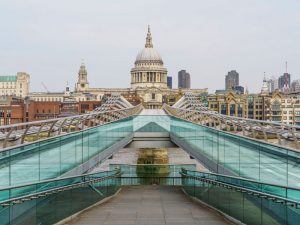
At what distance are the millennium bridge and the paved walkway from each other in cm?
2

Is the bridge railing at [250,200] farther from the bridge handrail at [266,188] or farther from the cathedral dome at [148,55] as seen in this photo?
the cathedral dome at [148,55]

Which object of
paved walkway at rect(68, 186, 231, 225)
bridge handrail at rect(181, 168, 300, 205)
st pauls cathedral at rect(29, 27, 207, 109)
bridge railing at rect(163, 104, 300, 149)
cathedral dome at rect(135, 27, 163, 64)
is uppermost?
cathedral dome at rect(135, 27, 163, 64)

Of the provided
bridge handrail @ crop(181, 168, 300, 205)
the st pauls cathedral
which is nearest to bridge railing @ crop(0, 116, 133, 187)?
bridge handrail @ crop(181, 168, 300, 205)

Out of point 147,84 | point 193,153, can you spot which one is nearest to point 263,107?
point 147,84

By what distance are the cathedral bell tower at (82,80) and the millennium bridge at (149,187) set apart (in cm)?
15188

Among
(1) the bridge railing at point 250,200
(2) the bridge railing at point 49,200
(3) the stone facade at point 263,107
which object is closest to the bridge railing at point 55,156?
(2) the bridge railing at point 49,200

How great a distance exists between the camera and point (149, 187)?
1494 cm

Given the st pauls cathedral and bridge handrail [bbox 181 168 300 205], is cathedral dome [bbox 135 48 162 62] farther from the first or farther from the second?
bridge handrail [bbox 181 168 300 205]

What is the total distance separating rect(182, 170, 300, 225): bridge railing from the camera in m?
6.75

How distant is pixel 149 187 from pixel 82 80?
155m

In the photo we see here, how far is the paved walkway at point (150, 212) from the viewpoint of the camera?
8750 mm

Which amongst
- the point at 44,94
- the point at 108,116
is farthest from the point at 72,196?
the point at 44,94

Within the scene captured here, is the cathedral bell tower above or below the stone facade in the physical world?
above

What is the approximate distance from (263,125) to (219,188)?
2075 millimetres
